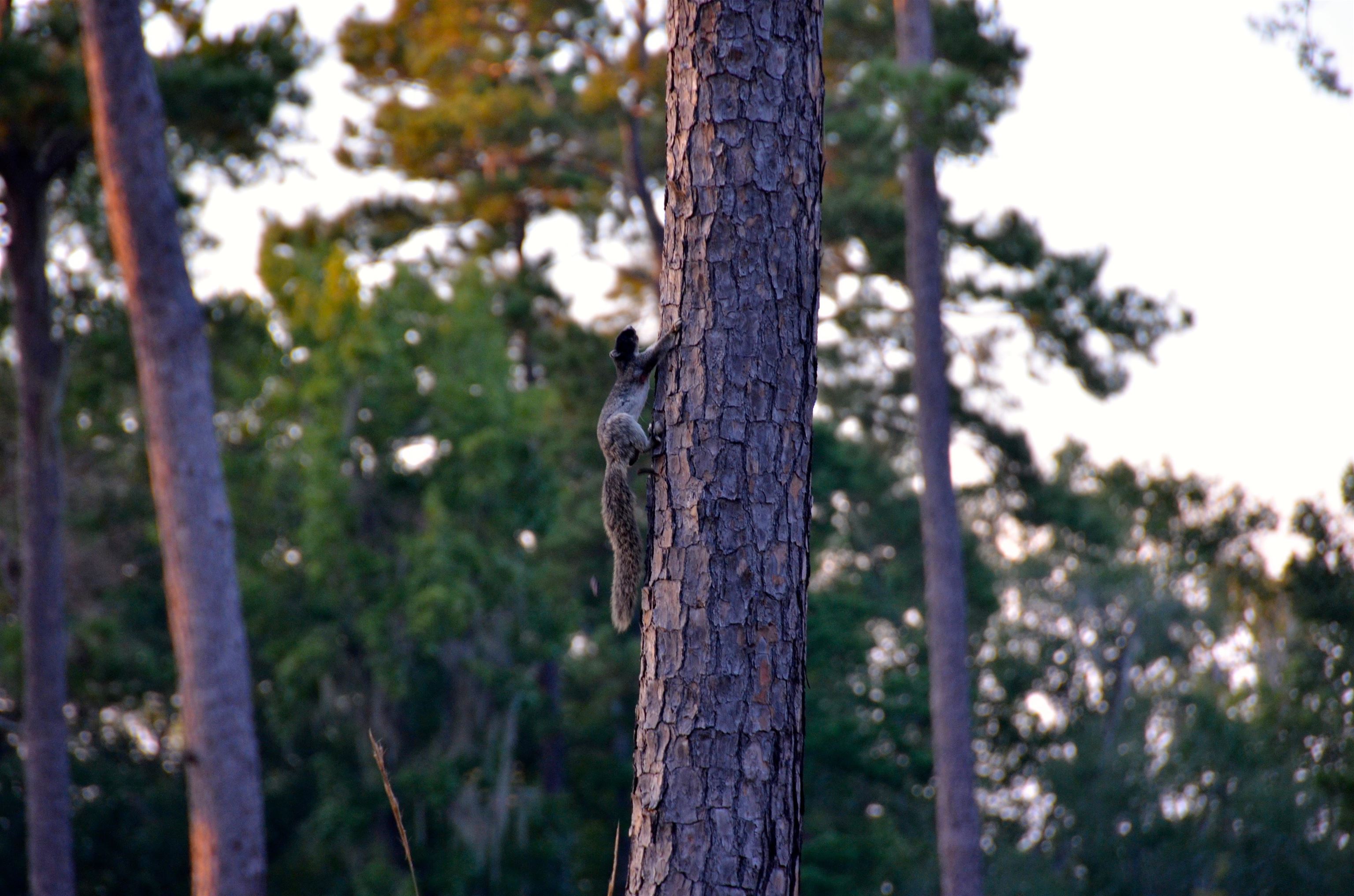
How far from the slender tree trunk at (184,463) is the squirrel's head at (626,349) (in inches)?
177

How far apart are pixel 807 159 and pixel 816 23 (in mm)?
489

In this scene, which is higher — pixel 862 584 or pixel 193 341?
pixel 862 584

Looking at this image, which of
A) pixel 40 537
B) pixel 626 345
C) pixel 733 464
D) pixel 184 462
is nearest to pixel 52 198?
pixel 40 537

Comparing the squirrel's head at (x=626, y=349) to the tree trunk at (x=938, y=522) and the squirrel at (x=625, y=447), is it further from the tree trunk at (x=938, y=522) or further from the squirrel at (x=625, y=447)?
the tree trunk at (x=938, y=522)

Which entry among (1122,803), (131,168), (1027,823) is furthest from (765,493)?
(1027,823)

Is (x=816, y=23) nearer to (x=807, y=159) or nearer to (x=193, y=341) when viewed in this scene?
(x=807, y=159)

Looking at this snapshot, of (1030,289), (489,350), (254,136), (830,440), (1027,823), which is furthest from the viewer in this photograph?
(1027,823)

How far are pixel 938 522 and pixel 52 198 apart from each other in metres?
10.7

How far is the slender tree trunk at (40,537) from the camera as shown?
13.3m

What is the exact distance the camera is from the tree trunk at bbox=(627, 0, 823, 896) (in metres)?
3.70

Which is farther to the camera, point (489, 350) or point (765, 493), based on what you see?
point (489, 350)

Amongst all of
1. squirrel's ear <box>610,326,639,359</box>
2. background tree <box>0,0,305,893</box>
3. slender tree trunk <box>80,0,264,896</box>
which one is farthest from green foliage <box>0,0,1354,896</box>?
squirrel's ear <box>610,326,639,359</box>

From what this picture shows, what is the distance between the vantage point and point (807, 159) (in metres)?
4.13

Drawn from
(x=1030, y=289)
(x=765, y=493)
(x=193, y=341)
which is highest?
(x=1030, y=289)
